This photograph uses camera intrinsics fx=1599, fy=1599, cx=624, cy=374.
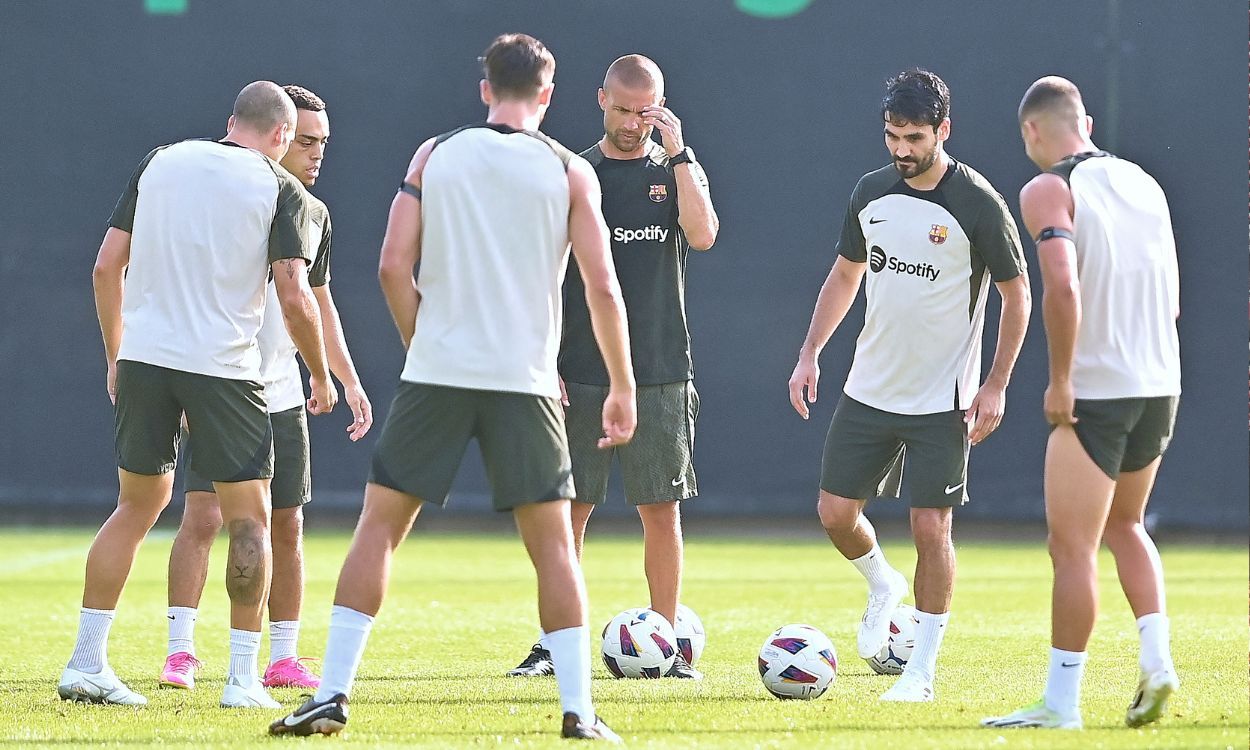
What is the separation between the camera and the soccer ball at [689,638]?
244 inches

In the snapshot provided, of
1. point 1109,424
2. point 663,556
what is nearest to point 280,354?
point 663,556

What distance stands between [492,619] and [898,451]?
2989 millimetres

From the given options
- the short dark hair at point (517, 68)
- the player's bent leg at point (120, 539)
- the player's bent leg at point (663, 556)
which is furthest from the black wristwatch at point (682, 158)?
the player's bent leg at point (120, 539)

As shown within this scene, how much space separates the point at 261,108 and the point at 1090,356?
278 cm

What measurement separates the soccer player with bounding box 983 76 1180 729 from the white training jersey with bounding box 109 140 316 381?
238 cm

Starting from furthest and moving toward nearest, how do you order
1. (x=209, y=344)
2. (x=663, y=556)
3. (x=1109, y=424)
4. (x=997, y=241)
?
(x=663, y=556)
(x=997, y=241)
(x=209, y=344)
(x=1109, y=424)

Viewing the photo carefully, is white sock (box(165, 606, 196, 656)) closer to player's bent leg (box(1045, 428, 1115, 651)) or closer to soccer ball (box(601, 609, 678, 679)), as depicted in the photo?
soccer ball (box(601, 609, 678, 679))

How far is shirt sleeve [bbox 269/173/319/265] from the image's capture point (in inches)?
205

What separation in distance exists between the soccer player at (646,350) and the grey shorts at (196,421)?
1.46m

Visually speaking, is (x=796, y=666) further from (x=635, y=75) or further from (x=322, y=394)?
(x=635, y=75)

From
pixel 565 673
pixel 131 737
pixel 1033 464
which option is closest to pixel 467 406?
pixel 565 673

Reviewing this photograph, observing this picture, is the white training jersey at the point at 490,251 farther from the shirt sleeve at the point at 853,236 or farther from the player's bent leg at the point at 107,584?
the shirt sleeve at the point at 853,236

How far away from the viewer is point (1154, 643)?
4758 millimetres

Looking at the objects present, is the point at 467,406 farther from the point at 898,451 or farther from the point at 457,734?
the point at 898,451
